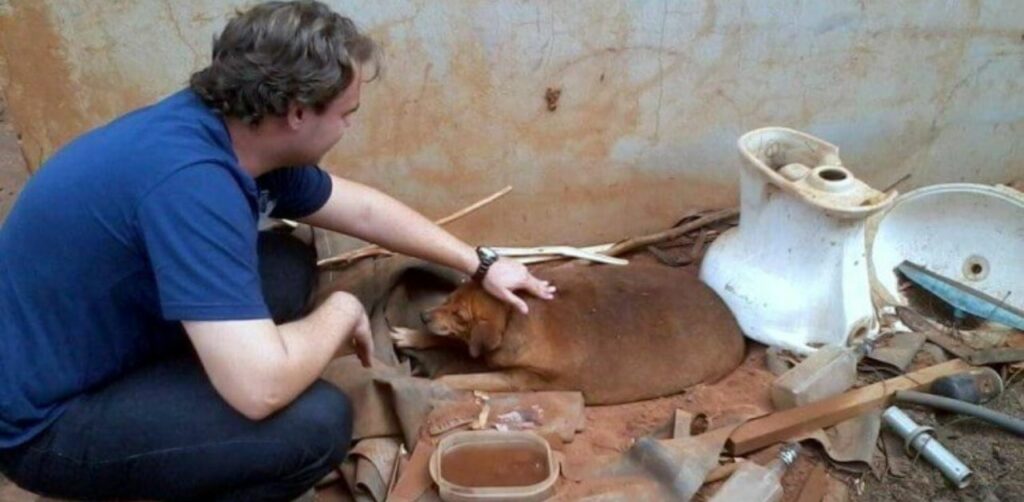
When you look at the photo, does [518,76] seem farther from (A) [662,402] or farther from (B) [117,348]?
(B) [117,348]

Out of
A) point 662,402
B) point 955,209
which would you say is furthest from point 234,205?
point 955,209

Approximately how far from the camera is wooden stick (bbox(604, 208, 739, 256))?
13.0ft

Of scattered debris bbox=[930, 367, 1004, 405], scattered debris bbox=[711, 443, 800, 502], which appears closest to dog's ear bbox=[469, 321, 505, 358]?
scattered debris bbox=[711, 443, 800, 502]

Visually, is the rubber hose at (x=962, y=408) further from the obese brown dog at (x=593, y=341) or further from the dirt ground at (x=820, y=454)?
the obese brown dog at (x=593, y=341)

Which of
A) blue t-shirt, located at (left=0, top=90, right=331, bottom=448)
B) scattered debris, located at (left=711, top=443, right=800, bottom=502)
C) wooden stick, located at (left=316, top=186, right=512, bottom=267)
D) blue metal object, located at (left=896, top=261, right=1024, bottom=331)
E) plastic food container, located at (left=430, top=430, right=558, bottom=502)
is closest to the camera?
blue t-shirt, located at (left=0, top=90, right=331, bottom=448)

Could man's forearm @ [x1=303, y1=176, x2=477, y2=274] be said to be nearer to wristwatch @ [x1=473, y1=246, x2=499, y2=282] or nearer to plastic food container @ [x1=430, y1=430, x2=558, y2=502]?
wristwatch @ [x1=473, y1=246, x2=499, y2=282]

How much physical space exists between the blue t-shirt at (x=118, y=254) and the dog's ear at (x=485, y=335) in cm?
104

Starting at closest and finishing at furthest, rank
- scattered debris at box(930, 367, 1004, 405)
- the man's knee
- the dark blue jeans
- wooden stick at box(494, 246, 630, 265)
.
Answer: the dark blue jeans, the man's knee, scattered debris at box(930, 367, 1004, 405), wooden stick at box(494, 246, 630, 265)

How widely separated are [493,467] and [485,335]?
1.85 ft

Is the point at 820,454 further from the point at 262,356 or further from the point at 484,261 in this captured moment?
the point at 262,356

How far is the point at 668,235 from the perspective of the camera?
398 centimetres

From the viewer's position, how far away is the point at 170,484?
2.29 metres

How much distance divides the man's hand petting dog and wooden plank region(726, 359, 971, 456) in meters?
0.79

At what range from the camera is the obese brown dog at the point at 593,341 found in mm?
3143
